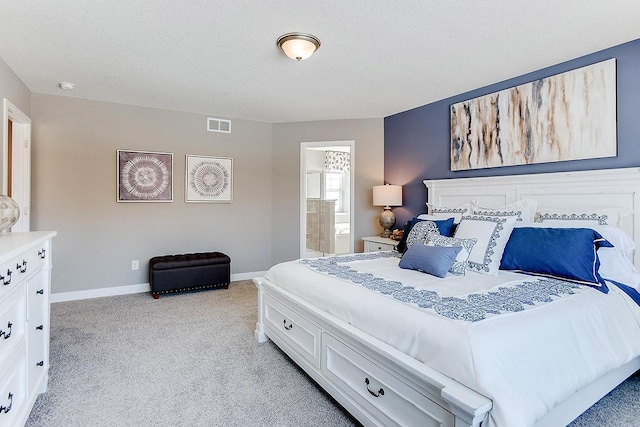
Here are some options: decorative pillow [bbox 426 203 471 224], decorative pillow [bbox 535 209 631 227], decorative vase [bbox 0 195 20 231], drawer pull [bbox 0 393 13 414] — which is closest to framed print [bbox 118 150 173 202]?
decorative vase [bbox 0 195 20 231]

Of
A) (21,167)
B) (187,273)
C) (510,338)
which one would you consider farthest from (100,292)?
(510,338)

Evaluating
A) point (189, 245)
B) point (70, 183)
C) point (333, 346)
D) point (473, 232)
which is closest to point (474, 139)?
point (473, 232)

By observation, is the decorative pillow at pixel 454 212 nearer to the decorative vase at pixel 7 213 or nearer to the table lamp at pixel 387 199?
the table lamp at pixel 387 199

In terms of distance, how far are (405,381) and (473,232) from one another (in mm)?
1537

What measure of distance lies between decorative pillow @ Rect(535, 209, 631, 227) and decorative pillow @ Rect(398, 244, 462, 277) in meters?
0.93

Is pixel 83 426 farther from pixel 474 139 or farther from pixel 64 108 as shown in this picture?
pixel 474 139

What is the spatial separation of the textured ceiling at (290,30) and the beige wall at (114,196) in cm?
45

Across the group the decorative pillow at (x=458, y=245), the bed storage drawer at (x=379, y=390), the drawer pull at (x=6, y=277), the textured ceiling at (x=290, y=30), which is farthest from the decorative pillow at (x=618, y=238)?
the drawer pull at (x=6, y=277)

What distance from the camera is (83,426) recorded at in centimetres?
183

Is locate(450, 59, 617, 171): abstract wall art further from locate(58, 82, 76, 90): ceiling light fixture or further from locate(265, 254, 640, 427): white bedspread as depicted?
locate(58, 82, 76, 90): ceiling light fixture

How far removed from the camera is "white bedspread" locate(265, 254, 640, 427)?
4.19 ft

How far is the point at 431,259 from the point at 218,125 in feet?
12.4

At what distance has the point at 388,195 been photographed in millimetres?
4430

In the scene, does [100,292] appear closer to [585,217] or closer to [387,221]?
[387,221]
